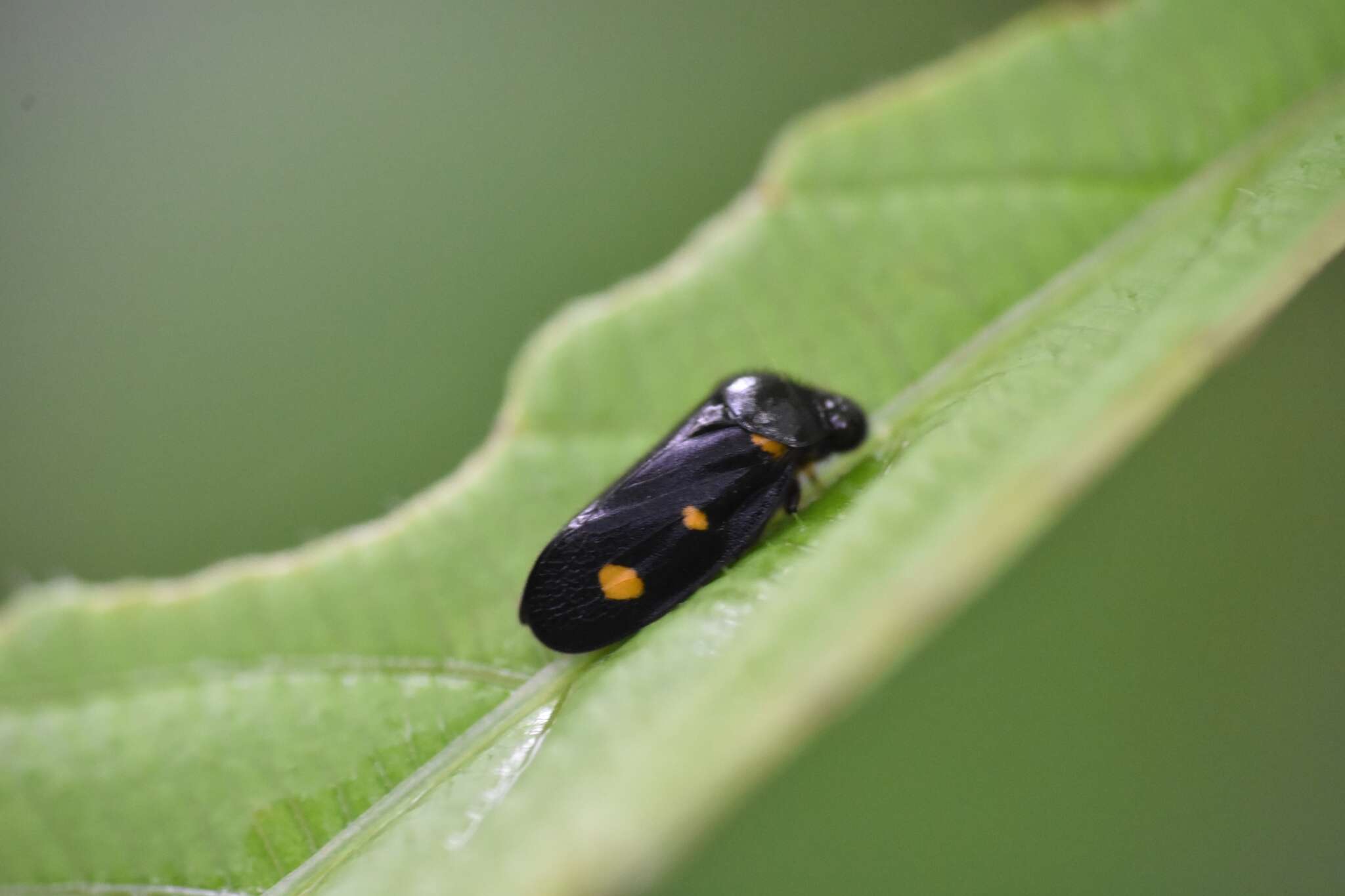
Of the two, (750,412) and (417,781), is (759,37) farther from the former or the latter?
(417,781)

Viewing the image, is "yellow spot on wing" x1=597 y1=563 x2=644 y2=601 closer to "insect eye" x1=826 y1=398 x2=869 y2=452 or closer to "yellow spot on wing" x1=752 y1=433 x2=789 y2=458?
"yellow spot on wing" x1=752 y1=433 x2=789 y2=458

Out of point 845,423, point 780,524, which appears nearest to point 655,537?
point 780,524

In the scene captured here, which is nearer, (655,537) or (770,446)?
(655,537)

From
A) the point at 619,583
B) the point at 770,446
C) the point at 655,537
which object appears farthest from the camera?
the point at 770,446

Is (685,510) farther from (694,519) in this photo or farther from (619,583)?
(619,583)

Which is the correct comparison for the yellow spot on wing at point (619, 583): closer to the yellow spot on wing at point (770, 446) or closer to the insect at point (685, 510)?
the insect at point (685, 510)

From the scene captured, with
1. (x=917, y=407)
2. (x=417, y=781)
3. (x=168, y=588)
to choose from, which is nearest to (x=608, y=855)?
(x=417, y=781)

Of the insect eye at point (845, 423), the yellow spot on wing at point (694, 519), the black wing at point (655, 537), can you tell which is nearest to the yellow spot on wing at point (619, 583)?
the black wing at point (655, 537)

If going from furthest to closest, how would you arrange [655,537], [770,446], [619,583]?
[770,446] → [655,537] → [619,583]
